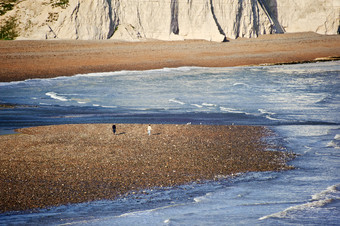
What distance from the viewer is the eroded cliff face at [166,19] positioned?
5369 centimetres

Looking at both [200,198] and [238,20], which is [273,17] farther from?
[200,198]

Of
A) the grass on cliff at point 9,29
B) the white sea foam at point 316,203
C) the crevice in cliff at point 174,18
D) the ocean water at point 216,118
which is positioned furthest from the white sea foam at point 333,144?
the grass on cliff at point 9,29

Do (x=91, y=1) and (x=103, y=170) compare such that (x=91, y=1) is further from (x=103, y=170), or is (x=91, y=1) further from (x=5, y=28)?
(x=103, y=170)

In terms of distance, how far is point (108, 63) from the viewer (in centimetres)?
4731

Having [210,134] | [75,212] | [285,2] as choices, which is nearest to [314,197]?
[75,212]

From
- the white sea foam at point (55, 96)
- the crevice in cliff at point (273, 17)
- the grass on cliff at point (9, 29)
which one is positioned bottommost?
the white sea foam at point (55, 96)

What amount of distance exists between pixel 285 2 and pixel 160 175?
62935 millimetres

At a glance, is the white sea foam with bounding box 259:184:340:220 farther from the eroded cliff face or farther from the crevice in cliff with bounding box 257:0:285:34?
the crevice in cliff with bounding box 257:0:285:34

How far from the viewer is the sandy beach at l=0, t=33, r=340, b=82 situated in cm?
4394

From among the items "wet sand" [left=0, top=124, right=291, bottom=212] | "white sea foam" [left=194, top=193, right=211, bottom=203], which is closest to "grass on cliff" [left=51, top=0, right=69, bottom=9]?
"wet sand" [left=0, top=124, right=291, bottom=212]

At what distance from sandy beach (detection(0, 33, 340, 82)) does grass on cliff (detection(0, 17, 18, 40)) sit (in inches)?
93.1

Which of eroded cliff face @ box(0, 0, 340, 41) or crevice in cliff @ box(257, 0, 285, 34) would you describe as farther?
crevice in cliff @ box(257, 0, 285, 34)

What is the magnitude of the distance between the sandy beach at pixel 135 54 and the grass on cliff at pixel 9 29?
93.1 inches

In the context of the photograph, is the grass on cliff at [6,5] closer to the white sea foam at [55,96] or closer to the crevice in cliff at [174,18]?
the crevice in cliff at [174,18]
